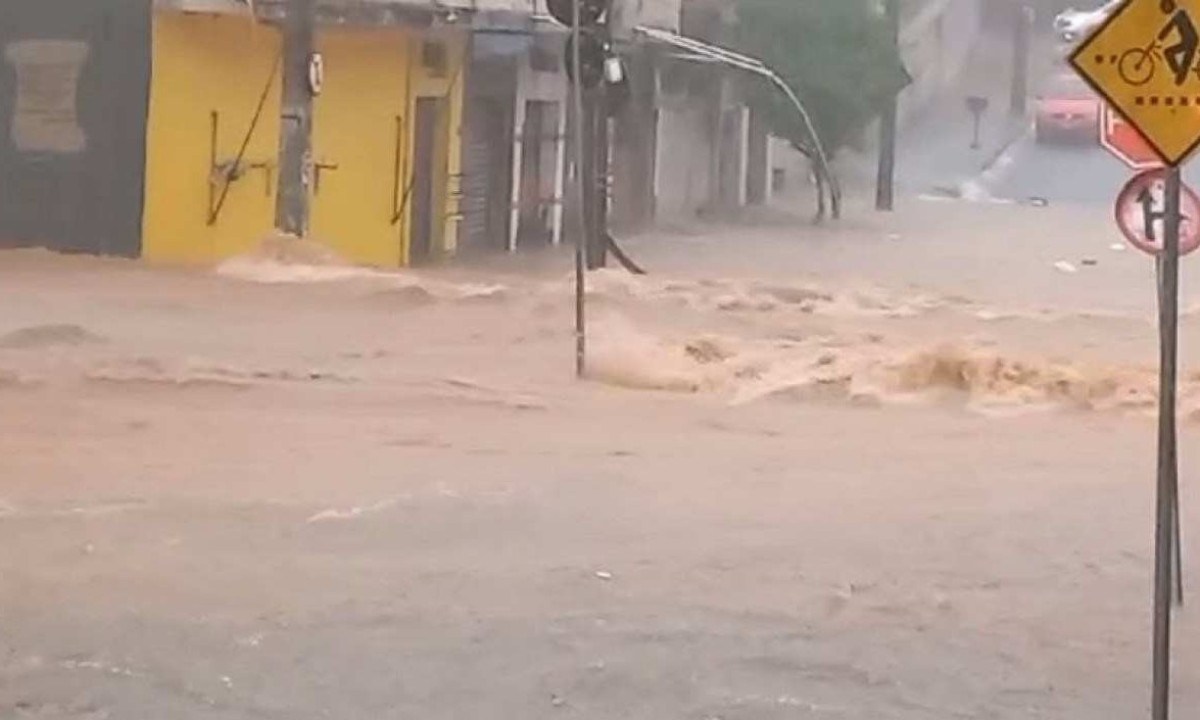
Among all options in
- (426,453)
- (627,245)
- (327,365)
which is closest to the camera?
(426,453)

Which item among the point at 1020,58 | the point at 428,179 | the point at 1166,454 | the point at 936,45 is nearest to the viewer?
the point at 1166,454

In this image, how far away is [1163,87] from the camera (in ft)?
29.0

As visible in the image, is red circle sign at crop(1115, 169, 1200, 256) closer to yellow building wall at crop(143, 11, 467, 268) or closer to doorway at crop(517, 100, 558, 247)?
yellow building wall at crop(143, 11, 467, 268)

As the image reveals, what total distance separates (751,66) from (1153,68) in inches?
1211

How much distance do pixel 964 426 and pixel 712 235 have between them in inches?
877

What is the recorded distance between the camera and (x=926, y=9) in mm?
63688

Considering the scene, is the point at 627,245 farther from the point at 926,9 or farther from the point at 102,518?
the point at 926,9

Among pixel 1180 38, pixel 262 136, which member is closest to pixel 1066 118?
pixel 262 136

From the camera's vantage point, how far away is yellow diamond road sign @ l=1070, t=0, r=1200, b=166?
28.7 ft

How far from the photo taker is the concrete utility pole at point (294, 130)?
28375mm

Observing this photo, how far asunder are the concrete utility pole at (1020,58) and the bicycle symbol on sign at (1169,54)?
187 ft

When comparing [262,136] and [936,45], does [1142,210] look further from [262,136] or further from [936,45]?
[936,45]

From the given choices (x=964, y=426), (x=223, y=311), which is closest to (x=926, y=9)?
(x=223, y=311)

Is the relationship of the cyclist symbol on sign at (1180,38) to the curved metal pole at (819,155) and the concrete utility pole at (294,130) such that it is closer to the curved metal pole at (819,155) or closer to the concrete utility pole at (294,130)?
the concrete utility pole at (294,130)
